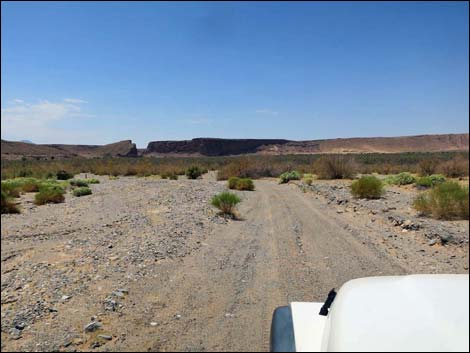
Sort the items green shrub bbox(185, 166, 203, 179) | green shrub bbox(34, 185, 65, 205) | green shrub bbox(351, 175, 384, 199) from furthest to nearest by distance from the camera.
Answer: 1. green shrub bbox(185, 166, 203, 179)
2. green shrub bbox(351, 175, 384, 199)
3. green shrub bbox(34, 185, 65, 205)

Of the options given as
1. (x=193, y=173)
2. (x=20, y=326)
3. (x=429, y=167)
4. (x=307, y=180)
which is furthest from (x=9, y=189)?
(x=193, y=173)

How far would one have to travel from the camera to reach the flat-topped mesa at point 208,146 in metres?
112

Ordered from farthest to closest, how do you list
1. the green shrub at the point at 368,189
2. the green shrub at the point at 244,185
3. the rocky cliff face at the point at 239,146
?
the rocky cliff face at the point at 239,146, the green shrub at the point at 244,185, the green shrub at the point at 368,189

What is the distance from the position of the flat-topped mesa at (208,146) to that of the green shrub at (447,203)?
102m

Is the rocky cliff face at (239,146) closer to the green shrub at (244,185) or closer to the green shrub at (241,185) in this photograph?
the green shrub at (241,185)

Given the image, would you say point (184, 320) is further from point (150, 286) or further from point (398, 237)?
point (398, 237)

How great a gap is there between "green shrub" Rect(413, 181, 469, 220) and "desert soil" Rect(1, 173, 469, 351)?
373 mm

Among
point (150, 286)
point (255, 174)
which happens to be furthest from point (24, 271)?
point (255, 174)

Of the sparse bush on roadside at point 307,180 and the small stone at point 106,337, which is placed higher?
the small stone at point 106,337

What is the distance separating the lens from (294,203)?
1424 cm

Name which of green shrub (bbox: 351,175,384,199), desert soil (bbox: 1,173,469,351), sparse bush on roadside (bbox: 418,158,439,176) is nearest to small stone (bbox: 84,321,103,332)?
desert soil (bbox: 1,173,469,351)

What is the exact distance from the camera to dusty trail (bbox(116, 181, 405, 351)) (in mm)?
2566

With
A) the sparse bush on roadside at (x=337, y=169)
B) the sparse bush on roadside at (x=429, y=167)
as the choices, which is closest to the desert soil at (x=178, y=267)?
the sparse bush on roadside at (x=429, y=167)

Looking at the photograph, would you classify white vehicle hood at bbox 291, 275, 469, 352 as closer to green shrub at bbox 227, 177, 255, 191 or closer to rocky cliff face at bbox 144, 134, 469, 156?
green shrub at bbox 227, 177, 255, 191
